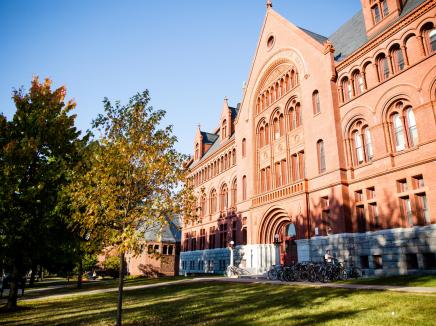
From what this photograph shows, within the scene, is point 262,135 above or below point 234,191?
above

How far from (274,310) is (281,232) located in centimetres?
1740

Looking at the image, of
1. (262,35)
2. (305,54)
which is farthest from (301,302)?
(262,35)

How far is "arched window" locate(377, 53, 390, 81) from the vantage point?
2069cm

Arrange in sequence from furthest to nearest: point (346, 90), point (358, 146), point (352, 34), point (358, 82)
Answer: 1. point (352, 34)
2. point (346, 90)
3. point (358, 82)
4. point (358, 146)

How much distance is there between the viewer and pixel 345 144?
73.9 ft

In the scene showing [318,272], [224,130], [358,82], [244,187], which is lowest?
[318,272]

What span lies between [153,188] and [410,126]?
1597cm

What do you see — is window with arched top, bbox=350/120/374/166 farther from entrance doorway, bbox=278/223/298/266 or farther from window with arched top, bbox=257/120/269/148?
window with arched top, bbox=257/120/269/148

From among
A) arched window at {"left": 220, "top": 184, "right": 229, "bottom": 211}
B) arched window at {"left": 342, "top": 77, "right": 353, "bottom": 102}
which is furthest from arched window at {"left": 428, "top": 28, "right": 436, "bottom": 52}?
arched window at {"left": 220, "top": 184, "right": 229, "bottom": 211}

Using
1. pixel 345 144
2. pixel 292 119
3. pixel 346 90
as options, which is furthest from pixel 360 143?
pixel 292 119

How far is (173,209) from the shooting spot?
35.4 feet

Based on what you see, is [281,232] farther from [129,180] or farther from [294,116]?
[129,180]

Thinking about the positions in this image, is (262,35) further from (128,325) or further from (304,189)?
(128,325)

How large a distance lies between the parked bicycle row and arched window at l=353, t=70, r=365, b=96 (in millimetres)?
11836
